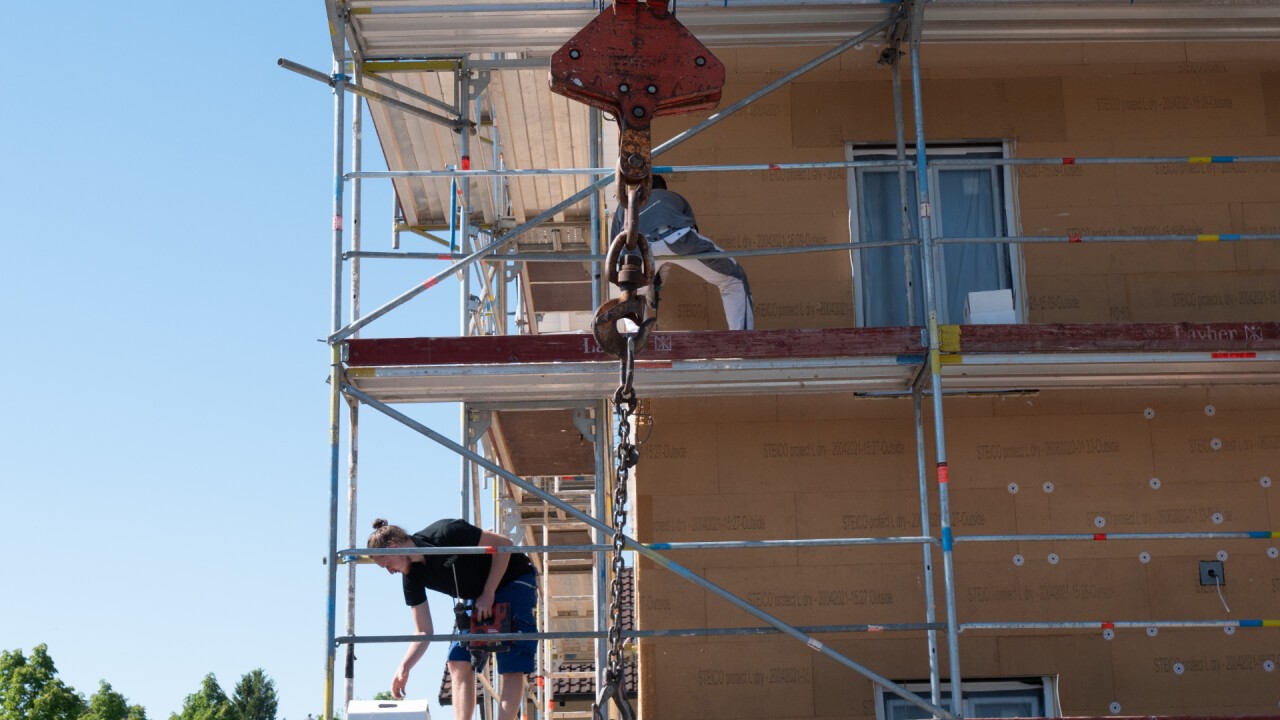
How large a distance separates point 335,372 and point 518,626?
185 centimetres

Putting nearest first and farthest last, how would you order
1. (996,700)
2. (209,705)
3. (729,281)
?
(729,281) < (996,700) < (209,705)

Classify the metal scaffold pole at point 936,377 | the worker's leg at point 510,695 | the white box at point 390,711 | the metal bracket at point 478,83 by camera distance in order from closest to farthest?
the white box at point 390,711, the metal scaffold pole at point 936,377, the worker's leg at point 510,695, the metal bracket at point 478,83

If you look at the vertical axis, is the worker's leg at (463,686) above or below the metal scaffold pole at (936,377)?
below

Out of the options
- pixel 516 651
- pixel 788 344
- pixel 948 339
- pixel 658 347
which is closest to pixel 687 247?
pixel 658 347

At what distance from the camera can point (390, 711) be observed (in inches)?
321

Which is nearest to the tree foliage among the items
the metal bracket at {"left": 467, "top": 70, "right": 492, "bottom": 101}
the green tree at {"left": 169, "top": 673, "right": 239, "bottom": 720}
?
the green tree at {"left": 169, "top": 673, "right": 239, "bottom": 720}

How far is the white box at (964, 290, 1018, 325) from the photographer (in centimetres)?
994

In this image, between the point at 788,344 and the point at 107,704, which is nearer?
the point at 788,344

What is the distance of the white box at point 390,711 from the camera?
26.4 feet

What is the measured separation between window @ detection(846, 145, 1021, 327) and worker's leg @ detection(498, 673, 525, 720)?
3.47 metres

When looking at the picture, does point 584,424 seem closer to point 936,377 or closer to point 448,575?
point 448,575

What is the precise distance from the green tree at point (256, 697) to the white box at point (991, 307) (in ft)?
244

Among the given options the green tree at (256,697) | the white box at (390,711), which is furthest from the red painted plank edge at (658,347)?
the green tree at (256,697)

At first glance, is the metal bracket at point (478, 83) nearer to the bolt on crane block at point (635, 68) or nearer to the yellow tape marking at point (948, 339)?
the yellow tape marking at point (948, 339)
